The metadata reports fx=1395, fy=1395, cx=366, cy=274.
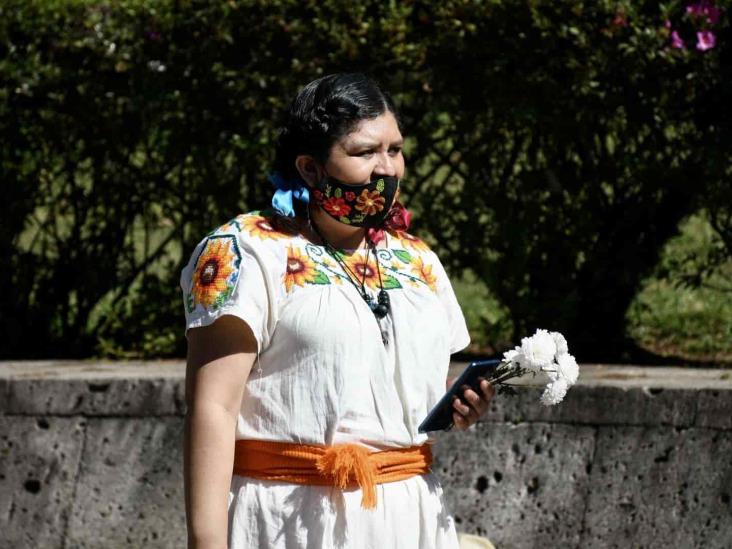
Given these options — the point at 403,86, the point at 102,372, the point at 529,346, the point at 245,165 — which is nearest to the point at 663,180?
the point at 403,86

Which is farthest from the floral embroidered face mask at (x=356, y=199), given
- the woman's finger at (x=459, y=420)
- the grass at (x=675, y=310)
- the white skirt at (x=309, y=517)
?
the grass at (x=675, y=310)

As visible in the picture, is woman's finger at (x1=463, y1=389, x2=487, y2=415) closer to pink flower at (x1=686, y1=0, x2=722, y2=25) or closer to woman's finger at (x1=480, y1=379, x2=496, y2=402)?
woman's finger at (x1=480, y1=379, x2=496, y2=402)

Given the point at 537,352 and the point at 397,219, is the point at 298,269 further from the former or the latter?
the point at 537,352

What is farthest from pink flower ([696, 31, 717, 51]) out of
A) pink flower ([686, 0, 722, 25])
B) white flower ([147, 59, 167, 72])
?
white flower ([147, 59, 167, 72])

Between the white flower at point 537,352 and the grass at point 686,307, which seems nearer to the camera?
the white flower at point 537,352

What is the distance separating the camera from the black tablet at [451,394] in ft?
9.80

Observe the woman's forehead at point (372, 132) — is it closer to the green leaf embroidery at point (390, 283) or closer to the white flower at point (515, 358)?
the green leaf embroidery at point (390, 283)

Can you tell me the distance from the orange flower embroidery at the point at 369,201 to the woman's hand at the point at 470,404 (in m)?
0.44

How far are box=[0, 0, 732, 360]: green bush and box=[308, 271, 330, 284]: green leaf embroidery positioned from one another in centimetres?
275

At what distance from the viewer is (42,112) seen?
6.03 m

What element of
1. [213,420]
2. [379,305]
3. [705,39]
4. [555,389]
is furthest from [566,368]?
[705,39]

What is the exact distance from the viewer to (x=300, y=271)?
117 inches

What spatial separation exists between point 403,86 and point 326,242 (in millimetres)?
2733

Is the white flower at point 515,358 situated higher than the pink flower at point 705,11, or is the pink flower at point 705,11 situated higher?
the pink flower at point 705,11
